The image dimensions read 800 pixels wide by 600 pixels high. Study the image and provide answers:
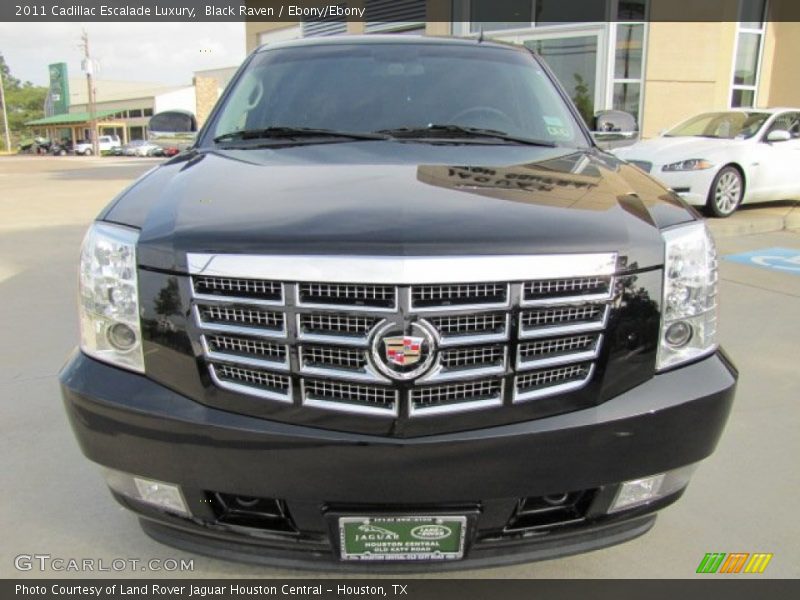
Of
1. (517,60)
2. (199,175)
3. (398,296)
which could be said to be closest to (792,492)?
(398,296)

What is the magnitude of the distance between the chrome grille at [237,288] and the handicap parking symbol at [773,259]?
628 centimetres

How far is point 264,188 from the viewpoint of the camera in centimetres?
206

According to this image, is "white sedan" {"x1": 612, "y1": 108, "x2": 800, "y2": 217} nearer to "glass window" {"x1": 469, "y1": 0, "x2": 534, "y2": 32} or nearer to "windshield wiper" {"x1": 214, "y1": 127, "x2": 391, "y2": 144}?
"glass window" {"x1": 469, "y1": 0, "x2": 534, "y2": 32}

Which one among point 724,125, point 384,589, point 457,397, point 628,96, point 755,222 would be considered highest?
point 628,96

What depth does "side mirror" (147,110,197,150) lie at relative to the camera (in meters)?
3.75

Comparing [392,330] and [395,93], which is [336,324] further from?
[395,93]

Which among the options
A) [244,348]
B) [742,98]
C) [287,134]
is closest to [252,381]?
[244,348]

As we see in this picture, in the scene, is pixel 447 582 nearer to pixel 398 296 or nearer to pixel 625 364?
pixel 625 364

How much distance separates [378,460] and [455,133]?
166 cm

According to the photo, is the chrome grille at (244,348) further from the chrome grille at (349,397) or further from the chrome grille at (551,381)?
the chrome grille at (551,381)

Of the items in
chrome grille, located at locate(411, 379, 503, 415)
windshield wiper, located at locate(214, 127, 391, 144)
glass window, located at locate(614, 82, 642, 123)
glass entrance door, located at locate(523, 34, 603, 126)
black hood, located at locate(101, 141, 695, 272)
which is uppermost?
glass entrance door, located at locate(523, 34, 603, 126)

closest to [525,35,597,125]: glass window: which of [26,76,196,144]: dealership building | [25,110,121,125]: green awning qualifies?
[26,76,196,144]: dealership building

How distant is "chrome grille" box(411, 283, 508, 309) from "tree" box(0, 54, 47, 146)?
385ft

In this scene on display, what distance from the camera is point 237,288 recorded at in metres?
1.71
